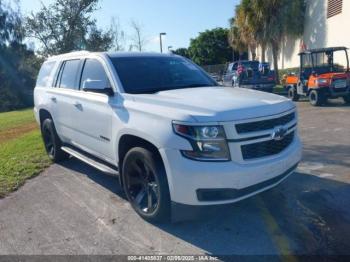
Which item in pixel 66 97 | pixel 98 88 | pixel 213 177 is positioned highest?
pixel 98 88

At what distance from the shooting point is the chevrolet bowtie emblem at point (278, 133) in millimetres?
3998

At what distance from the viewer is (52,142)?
7391 millimetres

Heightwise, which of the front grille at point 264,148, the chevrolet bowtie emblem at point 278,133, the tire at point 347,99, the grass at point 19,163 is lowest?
the grass at point 19,163

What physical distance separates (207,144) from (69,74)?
3.54 metres

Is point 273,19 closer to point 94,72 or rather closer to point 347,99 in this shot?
point 347,99

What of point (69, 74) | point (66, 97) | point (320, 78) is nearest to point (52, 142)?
point (66, 97)

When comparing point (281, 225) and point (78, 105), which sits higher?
point (78, 105)

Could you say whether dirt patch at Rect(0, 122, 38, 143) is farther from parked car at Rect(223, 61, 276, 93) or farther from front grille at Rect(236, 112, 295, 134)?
parked car at Rect(223, 61, 276, 93)

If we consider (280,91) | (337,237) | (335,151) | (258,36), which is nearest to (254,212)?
(337,237)

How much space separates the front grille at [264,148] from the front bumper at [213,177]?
8 cm

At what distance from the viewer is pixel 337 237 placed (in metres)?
3.87

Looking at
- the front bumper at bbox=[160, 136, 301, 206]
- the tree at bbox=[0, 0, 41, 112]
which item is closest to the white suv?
the front bumper at bbox=[160, 136, 301, 206]

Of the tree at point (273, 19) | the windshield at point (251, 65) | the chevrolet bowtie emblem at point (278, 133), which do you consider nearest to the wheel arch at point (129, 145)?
the chevrolet bowtie emblem at point (278, 133)

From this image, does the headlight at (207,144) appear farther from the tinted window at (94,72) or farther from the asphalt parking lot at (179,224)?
the tinted window at (94,72)
